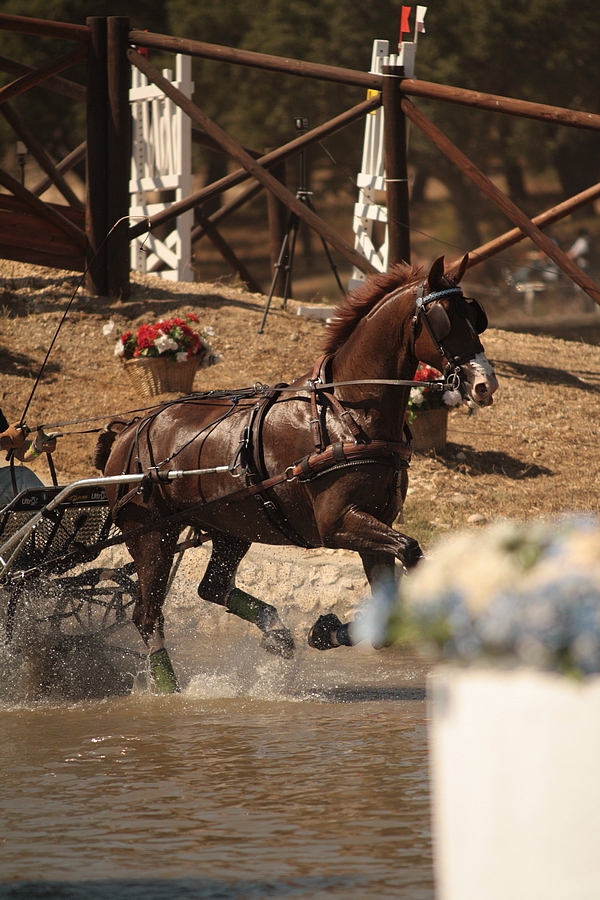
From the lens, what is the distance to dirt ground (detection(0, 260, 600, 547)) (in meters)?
10.4

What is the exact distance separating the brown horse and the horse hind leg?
1 centimetres

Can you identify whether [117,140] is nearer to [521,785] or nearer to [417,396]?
[417,396]

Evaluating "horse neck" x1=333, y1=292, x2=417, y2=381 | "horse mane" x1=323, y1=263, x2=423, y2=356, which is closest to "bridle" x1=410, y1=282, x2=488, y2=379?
"horse neck" x1=333, y1=292, x2=417, y2=381

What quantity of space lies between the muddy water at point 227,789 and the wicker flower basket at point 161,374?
4.60 metres

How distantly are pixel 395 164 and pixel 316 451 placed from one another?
278 inches

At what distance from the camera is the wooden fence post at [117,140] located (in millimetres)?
12992

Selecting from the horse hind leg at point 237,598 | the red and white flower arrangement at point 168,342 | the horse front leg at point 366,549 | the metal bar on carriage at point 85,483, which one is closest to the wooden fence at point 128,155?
the red and white flower arrangement at point 168,342

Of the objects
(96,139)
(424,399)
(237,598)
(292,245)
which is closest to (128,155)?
(96,139)

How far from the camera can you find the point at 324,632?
645 centimetres

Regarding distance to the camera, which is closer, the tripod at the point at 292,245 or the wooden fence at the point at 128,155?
the wooden fence at the point at 128,155

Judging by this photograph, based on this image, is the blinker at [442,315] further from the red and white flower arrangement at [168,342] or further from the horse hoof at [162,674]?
the red and white flower arrangement at [168,342]

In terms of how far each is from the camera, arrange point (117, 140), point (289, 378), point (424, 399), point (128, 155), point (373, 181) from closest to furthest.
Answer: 1. point (424, 399)
2. point (289, 378)
3. point (117, 140)
4. point (128, 155)
5. point (373, 181)

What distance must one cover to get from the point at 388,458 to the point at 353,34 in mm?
26951

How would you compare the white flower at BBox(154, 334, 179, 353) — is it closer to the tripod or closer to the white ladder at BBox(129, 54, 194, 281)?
the tripod
